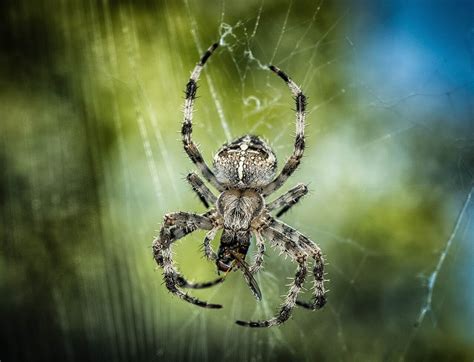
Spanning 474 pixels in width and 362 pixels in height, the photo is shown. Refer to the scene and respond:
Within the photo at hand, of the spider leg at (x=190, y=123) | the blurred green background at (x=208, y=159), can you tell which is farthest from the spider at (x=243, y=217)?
the blurred green background at (x=208, y=159)

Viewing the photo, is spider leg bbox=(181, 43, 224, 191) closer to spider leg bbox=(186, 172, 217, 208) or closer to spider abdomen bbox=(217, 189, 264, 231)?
spider leg bbox=(186, 172, 217, 208)

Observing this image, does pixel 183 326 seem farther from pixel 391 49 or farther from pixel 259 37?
pixel 391 49

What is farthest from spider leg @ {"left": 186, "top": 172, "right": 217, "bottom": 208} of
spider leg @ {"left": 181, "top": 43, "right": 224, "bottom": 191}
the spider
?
spider leg @ {"left": 181, "top": 43, "right": 224, "bottom": 191}

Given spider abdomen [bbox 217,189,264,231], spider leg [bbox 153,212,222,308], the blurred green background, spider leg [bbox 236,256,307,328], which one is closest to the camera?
spider leg [bbox 236,256,307,328]

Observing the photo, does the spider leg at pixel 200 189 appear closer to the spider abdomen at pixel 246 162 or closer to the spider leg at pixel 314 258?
the spider abdomen at pixel 246 162

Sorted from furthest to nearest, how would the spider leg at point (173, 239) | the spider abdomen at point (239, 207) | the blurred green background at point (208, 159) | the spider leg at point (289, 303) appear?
the blurred green background at point (208, 159)
the spider abdomen at point (239, 207)
the spider leg at point (173, 239)
the spider leg at point (289, 303)

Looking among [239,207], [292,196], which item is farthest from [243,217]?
[292,196]
